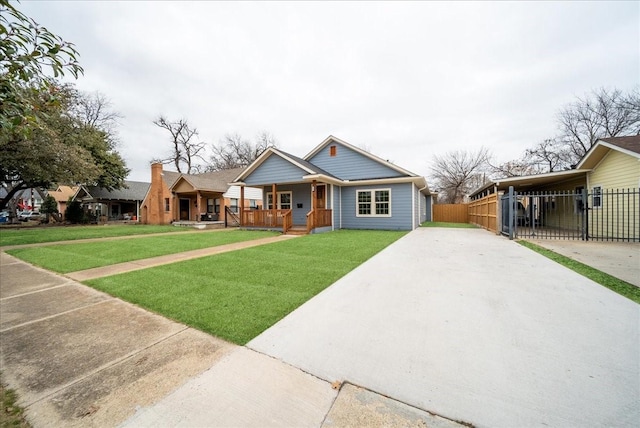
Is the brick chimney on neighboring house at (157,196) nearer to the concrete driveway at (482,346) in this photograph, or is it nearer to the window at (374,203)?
the window at (374,203)

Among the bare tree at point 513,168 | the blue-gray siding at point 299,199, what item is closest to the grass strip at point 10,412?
the blue-gray siding at point 299,199

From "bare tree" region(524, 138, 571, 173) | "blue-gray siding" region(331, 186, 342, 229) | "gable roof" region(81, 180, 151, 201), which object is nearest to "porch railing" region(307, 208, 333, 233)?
"blue-gray siding" region(331, 186, 342, 229)

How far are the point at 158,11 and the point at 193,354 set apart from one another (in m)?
10.4

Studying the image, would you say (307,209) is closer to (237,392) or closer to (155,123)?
(237,392)

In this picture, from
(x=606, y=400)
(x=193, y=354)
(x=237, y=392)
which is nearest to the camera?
(x=606, y=400)

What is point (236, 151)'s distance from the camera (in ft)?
128

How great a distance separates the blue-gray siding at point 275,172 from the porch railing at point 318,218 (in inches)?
82.9

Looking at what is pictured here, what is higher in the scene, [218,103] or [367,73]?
[218,103]

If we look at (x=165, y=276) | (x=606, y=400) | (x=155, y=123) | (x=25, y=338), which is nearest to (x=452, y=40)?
(x=606, y=400)

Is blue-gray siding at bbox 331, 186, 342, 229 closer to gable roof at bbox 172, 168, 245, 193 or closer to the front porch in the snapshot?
the front porch

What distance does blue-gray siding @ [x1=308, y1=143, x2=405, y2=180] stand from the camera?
14945 mm

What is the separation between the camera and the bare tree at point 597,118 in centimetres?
2164

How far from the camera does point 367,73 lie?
13188mm

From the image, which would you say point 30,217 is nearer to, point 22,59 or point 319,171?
point 319,171
